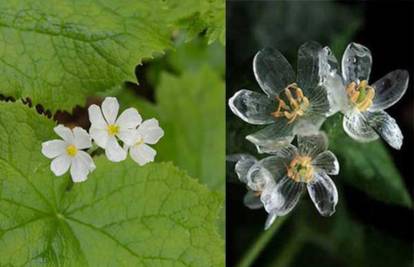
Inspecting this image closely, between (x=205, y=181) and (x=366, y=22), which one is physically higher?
(x=366, y=22)

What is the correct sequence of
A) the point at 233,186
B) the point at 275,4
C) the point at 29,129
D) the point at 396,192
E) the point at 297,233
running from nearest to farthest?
the point at 29,129
the point at 233,186
the point at 396,192
the point at 297,233
the point at 275,4

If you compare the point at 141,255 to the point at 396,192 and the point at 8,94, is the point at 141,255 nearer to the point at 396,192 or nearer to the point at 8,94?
the point at 8,94

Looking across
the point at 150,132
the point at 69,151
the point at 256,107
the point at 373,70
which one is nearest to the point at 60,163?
the point at 69,151

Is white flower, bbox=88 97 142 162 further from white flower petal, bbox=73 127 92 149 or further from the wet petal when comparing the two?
the wet petal

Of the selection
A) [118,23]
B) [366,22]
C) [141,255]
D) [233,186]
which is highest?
[366,22]

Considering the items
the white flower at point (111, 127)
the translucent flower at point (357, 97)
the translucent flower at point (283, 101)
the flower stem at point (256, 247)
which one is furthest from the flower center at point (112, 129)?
the flower stem at point (256, 247)

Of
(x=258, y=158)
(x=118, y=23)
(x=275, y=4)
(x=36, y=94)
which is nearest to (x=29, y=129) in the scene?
(x=36, y=94)

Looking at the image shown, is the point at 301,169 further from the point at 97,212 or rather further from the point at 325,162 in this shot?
the point at 97,212
